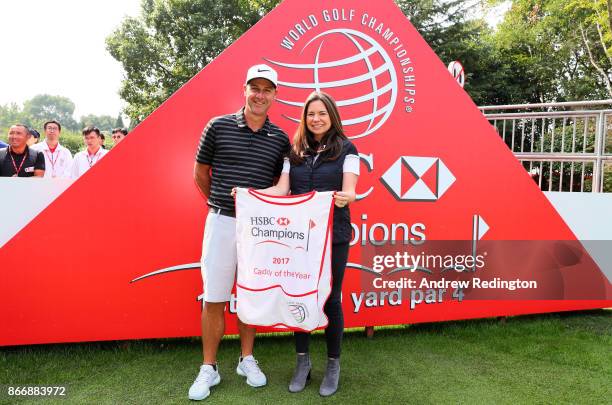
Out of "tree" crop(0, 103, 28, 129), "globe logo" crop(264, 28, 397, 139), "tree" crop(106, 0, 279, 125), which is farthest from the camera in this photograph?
"tree" crop(0, 103, 28, 129)

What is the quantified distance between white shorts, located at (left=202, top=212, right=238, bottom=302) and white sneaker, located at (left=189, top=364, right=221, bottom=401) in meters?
0.44

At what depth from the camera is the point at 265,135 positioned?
108 inches

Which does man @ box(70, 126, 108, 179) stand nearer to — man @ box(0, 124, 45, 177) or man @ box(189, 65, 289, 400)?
man @ box(0, 124, 45, 177)

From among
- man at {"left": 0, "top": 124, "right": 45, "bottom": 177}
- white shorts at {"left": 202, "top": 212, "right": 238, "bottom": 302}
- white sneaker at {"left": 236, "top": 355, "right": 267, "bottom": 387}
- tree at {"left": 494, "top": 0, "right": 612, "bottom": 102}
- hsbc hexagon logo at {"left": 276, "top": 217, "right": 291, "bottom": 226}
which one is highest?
tree at {"left": 494, "top": 0, "right": 612, "bottom": 102}

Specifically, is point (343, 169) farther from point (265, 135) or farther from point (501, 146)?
point (501, 146)

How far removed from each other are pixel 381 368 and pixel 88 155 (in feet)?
13.5

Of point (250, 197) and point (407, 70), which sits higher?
point (407, 70)

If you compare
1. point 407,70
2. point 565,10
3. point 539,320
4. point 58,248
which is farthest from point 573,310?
point 565,10

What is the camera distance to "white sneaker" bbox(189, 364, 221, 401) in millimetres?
2689

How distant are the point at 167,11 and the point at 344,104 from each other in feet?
65.9

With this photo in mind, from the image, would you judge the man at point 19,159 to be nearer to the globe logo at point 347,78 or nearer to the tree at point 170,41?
the globe logo at point 347,78

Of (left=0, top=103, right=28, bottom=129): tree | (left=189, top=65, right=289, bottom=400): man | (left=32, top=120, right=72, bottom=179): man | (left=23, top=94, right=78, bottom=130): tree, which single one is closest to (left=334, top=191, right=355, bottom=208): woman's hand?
(left=189, top=65, right=289, bottom=400): man

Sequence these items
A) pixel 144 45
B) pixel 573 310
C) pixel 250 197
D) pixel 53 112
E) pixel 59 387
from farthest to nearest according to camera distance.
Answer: pixel 53 112 < pixel 144 45 < pixel 573 310 < pixel 59 387 < pixel 250 197

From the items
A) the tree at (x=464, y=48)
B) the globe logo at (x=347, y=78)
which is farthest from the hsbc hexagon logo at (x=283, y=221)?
the tree at (x=464, y=48)
